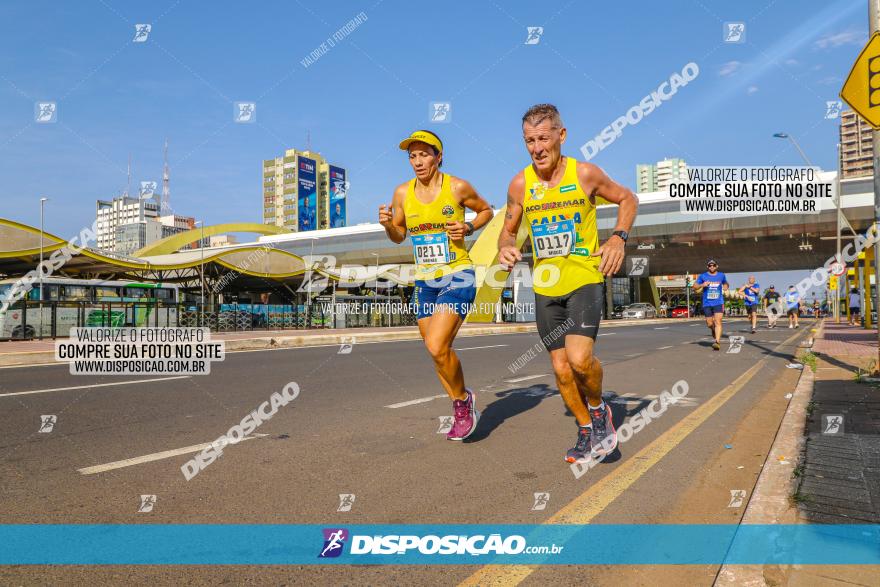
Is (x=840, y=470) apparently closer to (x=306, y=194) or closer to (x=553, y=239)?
(x=553, y=239)

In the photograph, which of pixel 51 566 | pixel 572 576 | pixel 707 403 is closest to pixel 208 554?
pixel 51 566

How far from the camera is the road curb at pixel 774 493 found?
86.4 inches

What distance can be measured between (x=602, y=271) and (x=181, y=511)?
2.61 metres

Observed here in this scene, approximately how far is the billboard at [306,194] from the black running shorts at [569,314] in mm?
156927

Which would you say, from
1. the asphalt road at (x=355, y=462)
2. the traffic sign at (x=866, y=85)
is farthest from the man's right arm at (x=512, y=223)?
the traffic sign at (x=866, y=85)

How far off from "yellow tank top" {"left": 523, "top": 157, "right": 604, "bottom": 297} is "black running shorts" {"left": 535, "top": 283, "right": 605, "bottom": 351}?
0.04m

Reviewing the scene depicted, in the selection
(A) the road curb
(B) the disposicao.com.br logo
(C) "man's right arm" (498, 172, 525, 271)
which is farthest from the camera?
(C) "man's right arm" (498, 172, 525, 271)

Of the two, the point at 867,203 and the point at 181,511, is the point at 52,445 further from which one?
the point at 867,203

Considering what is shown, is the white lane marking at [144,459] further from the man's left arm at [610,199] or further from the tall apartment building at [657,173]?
the tall apartment building at [657,173]

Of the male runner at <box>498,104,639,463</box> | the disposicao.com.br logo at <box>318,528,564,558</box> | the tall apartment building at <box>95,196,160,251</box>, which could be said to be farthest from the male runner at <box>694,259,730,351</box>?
the tall apartment building at <box>95,196,160,251</box>

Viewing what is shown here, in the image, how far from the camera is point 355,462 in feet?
12.8

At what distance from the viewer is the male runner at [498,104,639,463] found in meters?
3.88

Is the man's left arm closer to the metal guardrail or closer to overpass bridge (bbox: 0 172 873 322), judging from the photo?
the metal guardrail

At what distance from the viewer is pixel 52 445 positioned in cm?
426
